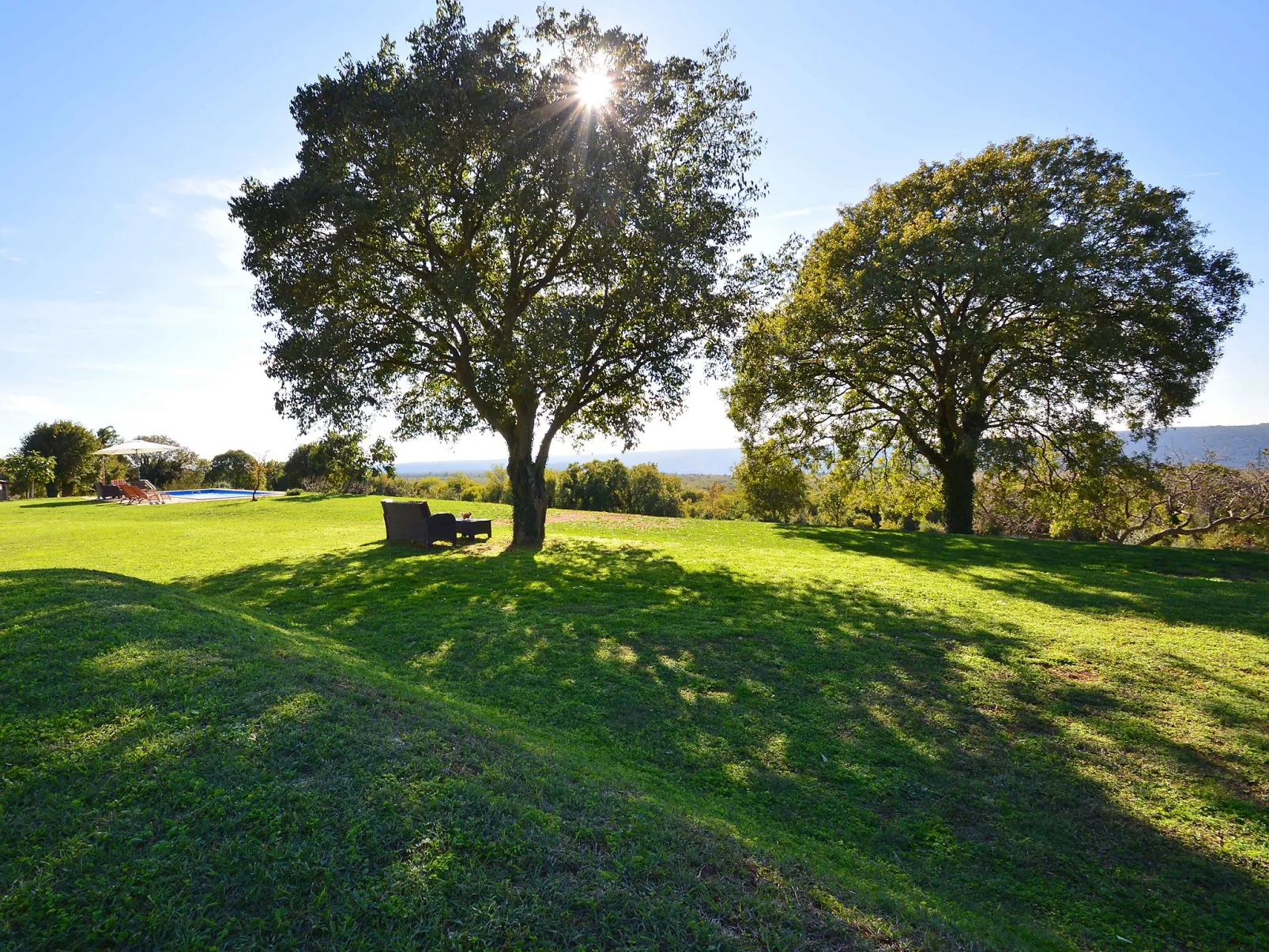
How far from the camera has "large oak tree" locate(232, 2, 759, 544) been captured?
12.0m

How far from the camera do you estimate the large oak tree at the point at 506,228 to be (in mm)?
11953

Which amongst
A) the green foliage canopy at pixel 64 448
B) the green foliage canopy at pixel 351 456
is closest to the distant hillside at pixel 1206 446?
the green foliage canopy at pixel 351 456

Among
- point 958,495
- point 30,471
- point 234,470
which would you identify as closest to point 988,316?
point 958,495

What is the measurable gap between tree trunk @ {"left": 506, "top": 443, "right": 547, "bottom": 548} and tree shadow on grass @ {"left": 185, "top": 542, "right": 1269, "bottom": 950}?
5555 mm

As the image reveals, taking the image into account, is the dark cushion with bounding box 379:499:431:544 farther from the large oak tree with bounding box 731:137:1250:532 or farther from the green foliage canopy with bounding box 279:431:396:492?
the large oak tree with bounding box 731:137:1250:532

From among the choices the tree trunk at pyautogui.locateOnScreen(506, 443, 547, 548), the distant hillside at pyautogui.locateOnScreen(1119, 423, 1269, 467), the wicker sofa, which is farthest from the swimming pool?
the distant hillside at pyautogui.locateOnScreen(1119, 423, 1269, 467)

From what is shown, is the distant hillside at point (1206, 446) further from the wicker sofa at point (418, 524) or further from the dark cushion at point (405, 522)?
the dark cushion at point (405, 522)

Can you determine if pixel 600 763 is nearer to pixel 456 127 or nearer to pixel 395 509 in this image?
pixel 395 509

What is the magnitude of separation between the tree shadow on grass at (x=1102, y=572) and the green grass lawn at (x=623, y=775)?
1.47 feet

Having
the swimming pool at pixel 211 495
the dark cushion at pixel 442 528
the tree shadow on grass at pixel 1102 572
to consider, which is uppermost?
the swimming pool at pixel 211 495

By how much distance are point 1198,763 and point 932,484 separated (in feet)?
62.0

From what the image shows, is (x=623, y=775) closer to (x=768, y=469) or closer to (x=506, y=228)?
(x=506, y=228)

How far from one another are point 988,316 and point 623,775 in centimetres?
1800

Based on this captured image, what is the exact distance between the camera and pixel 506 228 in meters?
13.6
